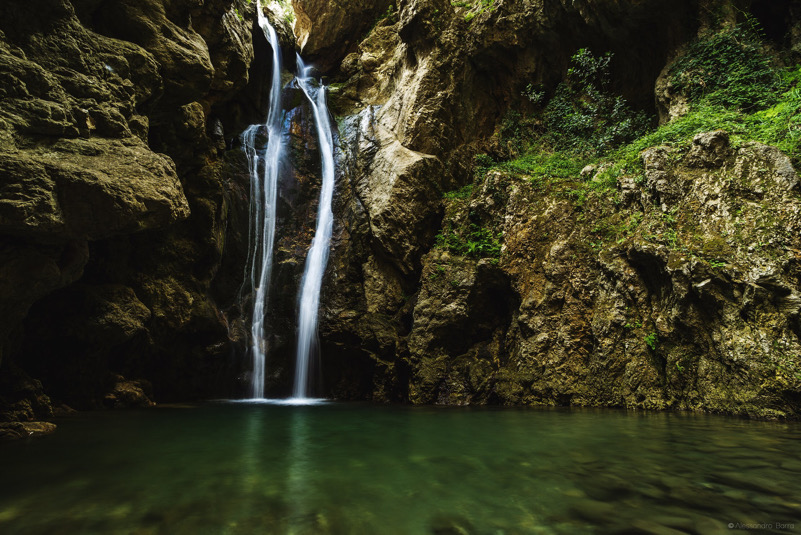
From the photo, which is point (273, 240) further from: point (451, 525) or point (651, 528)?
point (651, 528)

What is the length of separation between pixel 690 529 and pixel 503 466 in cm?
173

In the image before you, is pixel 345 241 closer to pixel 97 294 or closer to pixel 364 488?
pixel 97 294

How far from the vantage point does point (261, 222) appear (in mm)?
14117

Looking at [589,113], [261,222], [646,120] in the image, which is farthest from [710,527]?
[261,222]

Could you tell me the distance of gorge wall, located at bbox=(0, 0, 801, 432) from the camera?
5.91m

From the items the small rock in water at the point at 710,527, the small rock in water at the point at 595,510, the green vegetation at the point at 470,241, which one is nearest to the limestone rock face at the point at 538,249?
the green vegetation at the point at 470,241

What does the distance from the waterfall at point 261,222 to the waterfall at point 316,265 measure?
1174 mm

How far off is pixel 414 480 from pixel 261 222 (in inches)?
476

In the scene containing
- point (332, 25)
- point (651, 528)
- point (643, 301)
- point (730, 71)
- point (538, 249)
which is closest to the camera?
point (651, 528)

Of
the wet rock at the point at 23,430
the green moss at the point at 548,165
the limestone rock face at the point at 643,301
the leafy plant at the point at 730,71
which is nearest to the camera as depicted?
the wet rock at the point at 23,430

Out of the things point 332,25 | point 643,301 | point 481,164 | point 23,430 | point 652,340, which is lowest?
point 23,430

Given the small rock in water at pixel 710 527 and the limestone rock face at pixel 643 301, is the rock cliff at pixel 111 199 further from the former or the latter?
the small rock in water at pixel 710 527

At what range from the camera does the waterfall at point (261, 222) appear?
12.9 metres

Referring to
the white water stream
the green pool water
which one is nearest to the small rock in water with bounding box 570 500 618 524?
the green pool water
